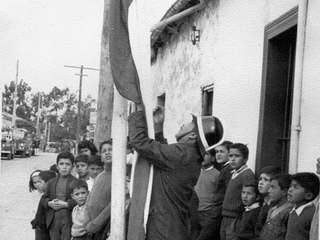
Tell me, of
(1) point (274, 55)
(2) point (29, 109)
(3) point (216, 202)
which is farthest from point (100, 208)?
(2) point (29, 109)

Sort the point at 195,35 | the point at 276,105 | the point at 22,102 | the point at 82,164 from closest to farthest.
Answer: the point at 82,164 → the point at 276,105 → the point at 195,35 → the point at 22,102

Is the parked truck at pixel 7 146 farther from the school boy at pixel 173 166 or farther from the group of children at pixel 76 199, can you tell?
the school boy at pixel 173 166

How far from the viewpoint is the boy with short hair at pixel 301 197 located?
4.52m

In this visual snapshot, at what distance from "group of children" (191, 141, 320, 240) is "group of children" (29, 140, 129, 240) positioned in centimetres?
121

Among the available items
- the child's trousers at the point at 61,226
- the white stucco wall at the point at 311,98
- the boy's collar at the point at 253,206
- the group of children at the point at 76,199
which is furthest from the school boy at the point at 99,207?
the white stucco wall at the point at 311,98

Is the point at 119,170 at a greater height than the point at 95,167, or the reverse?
the point at 119,170

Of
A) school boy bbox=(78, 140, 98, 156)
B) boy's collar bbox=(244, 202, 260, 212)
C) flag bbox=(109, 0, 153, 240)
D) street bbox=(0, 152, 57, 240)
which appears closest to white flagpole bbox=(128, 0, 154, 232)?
flag bbox=(109, 0, 153, 240)

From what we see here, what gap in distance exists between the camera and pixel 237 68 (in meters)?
7.84

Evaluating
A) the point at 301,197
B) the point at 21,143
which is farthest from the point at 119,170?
the point at 21,143

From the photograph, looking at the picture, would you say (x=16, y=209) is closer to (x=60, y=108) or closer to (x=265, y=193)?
(x=265, y=193)

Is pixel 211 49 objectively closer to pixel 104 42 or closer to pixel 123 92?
pixel 104 42

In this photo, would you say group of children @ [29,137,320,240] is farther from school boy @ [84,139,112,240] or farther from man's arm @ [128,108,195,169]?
man's arm @ [128,108,195,169]

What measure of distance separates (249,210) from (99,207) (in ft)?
5.11

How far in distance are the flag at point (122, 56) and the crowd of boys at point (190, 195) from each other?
6.2 inches
